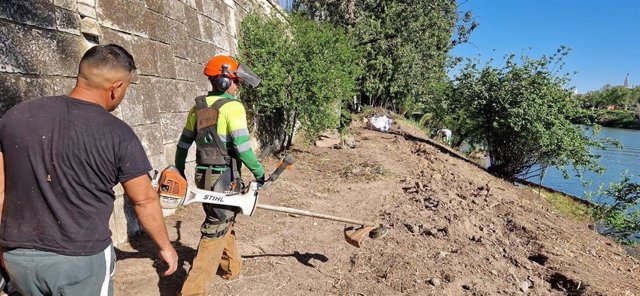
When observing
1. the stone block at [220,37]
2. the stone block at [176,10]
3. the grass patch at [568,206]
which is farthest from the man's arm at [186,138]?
the grass patch at [568,206]

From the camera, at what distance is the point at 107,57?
5.96 feet

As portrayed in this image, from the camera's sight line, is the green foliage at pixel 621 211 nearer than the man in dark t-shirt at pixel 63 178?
No

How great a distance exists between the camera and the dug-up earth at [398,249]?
12.6 feet

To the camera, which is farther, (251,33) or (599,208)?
(599,208)

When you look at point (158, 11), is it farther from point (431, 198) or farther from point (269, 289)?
point (431, 198)

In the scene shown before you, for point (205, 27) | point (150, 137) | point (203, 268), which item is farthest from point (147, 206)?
point (205, 27)

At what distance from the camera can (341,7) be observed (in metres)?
14.9

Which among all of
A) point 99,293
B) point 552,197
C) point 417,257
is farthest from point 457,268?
point 552,197

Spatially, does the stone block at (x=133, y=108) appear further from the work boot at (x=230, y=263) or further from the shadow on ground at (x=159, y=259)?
the work boot at (x=230, y=263)

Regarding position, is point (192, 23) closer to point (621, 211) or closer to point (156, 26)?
point (156, 26)

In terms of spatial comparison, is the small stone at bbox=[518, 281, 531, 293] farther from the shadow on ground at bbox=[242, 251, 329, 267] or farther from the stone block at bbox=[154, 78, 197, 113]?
the stone block at bbox=[154, 78, 197, 113]

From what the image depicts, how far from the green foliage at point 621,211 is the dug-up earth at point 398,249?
7.42ft

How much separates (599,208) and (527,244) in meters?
6.77

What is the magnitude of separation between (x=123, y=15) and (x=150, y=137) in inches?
51.3
